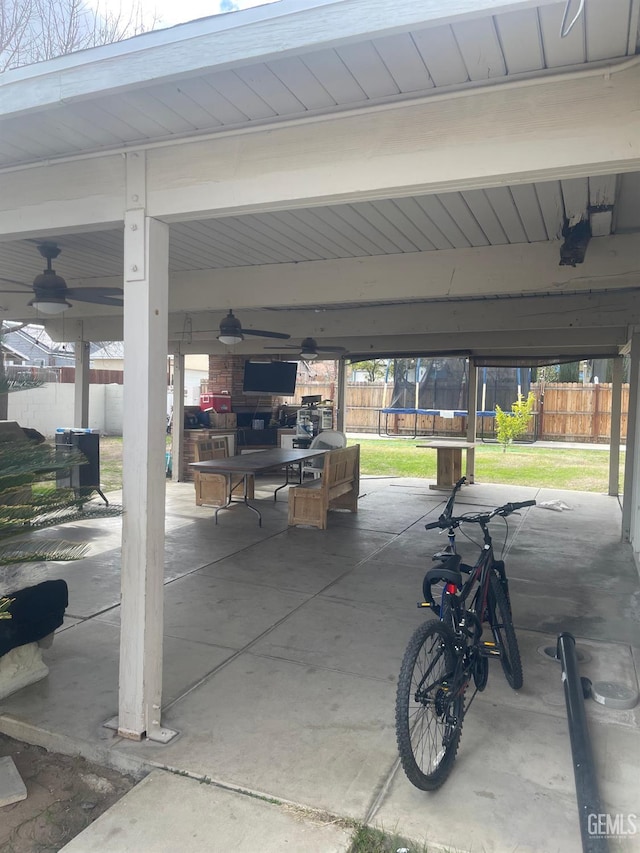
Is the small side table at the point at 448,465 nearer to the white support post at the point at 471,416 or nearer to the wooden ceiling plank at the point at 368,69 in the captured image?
the white support post at the point at 471,416

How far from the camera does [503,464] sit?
1334 cm

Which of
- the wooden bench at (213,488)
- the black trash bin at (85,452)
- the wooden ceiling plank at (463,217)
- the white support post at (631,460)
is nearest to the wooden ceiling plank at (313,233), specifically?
the wooden ceiling plank at (463,217)

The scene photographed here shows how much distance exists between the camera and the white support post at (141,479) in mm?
2488

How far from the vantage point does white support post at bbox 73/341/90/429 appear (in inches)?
352

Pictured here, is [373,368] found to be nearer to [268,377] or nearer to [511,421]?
[511,421]

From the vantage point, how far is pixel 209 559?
5430mm

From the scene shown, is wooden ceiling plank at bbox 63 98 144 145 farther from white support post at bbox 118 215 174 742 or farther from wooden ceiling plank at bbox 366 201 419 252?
wooden ceiling plank at bbox 366 201 419 252

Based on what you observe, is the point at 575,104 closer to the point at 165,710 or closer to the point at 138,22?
the point at 165,710

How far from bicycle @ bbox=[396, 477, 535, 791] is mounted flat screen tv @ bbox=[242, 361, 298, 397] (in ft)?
28.4

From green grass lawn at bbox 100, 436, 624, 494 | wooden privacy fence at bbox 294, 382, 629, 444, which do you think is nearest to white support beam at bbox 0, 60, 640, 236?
green grass lawn at bbox 100, 436, 624, 494

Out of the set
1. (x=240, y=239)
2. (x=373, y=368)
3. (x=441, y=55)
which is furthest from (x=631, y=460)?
(x=373, y=368)

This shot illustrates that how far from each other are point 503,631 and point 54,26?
1009 cm

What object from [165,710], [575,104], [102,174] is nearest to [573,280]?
[575,104]

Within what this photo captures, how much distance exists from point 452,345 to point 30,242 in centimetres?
655
